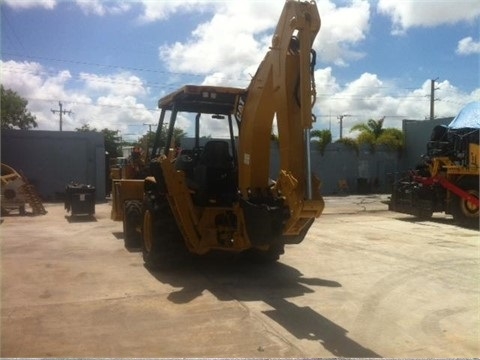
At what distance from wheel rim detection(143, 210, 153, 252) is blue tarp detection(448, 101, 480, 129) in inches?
461

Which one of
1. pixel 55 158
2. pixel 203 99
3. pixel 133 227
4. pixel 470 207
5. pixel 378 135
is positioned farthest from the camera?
pixel 378 135

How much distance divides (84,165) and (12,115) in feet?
67.9

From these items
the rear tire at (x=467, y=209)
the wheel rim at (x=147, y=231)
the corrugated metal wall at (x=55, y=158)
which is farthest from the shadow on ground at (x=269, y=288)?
the corrugated metal wall at (x=55, y=158)

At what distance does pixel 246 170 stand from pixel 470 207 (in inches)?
394

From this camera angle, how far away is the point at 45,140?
24.5m

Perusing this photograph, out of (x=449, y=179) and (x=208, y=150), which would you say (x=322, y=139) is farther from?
(x=208, y=150)

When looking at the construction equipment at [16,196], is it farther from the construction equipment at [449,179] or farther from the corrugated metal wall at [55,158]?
the construction equipment at [449,179]

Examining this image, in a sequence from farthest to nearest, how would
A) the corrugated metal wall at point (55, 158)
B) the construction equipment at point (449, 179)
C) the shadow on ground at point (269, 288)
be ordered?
the corrugated metal wall at point (55, 158), the construction equipment at point (449, 179), the shadow on ground at point (269, 288)

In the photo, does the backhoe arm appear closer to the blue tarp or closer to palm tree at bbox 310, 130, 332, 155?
the blue tarp

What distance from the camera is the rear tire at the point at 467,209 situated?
1412cm

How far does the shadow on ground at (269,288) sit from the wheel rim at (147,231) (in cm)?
54

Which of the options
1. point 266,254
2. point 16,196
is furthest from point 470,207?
point 16,196

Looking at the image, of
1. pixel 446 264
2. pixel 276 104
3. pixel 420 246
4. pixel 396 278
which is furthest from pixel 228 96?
pixel 420 246

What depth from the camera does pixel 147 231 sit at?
318 inches
